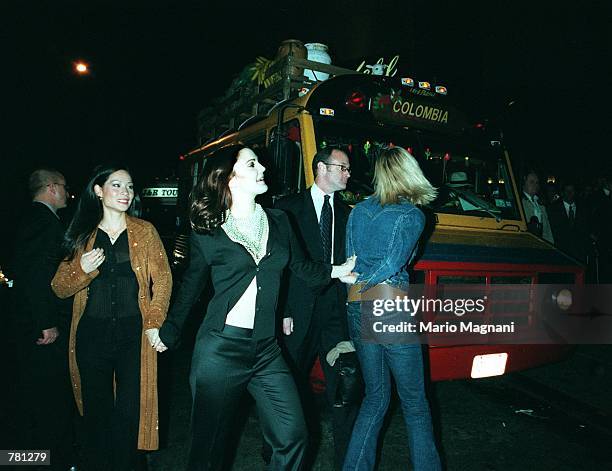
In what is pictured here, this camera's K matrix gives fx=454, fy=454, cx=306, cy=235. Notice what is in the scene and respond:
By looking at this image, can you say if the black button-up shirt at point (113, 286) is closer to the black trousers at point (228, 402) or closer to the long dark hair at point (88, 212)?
the long dark hair at point (88, 212)

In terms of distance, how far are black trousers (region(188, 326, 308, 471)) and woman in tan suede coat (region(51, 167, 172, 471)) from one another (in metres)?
0.54

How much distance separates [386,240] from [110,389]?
184 centimetres

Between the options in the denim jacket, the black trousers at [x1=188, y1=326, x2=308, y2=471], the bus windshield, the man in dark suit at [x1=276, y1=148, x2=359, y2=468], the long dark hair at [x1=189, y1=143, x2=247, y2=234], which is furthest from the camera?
the bus windshield

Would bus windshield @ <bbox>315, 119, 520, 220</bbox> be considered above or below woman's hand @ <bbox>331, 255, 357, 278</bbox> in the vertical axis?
above

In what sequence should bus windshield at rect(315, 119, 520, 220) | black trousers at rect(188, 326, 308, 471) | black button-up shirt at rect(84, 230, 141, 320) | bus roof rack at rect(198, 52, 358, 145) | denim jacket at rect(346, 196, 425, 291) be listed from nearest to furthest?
1. black trousers at rect(188, 326, 308, 471)
2. denim jacket at rect(346, 196, 425, 291)
3. black button-up shirt at rect(84, 230, 141, 320)
4. bus windshield at rect(315, 119, 520, 220)
5. bus roof rack at rect(198, 52, 358, 145)

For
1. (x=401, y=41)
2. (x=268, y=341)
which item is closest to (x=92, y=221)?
(x=268, y=341)

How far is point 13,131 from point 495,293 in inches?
658

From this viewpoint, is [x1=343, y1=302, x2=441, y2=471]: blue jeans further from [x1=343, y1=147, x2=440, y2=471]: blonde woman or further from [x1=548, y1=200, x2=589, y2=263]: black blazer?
[x1=548, y1=200, x2=589, y2=263]: black blazer

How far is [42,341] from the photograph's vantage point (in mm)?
2936

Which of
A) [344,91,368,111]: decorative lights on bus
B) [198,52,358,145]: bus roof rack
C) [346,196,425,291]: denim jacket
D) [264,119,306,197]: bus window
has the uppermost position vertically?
[198,52,358,145]: bus roof rack

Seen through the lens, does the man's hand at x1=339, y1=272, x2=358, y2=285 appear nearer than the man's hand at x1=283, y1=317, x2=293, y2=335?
Yes

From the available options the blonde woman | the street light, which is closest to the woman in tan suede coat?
the blonde woman

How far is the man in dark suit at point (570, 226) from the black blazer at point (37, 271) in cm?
662

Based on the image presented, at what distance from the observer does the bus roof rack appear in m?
4.61
